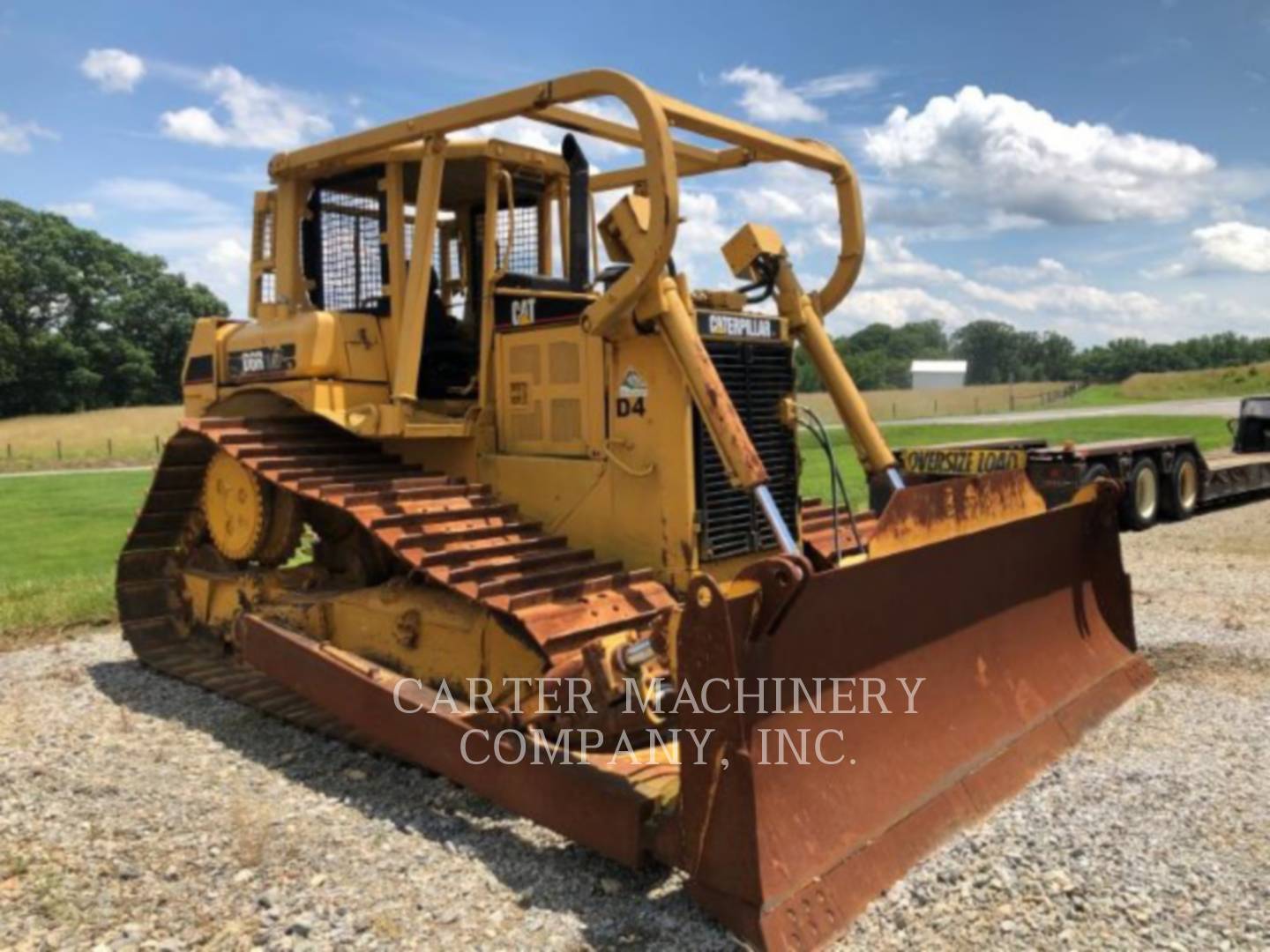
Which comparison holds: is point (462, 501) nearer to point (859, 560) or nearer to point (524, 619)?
point (524, 619)

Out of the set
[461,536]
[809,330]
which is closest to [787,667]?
[461,536]

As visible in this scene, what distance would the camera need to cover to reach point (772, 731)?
12.6 ft

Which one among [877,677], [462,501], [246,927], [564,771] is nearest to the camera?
[246,927]

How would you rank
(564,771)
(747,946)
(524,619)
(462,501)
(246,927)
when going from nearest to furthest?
(747,946) < (246,927) < (564,771) < (524,619) < (462,501)

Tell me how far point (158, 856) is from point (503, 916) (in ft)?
5.10

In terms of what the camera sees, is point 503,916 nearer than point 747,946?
No

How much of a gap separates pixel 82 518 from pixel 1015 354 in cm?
13938

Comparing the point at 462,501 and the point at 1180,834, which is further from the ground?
the point at 462,501

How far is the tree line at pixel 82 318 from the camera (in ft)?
198

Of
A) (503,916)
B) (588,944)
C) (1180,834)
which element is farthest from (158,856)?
(1180,834)

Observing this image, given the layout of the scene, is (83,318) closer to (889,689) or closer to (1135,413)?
(1135,413)

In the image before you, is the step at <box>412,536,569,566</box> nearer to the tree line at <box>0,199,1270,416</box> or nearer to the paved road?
the paved road

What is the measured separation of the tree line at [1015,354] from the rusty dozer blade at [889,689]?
94169 mm

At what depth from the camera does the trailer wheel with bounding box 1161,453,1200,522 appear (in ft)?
51.2
